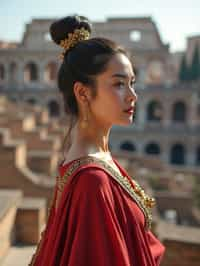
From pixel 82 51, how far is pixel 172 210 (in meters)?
9.97

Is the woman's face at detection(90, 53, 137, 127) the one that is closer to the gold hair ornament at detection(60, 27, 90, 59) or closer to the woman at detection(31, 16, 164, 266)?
the woman at detection(31, 16, 164, 266)

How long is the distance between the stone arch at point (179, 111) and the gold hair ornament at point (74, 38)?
27531 mm

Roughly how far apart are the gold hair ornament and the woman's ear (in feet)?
0.94

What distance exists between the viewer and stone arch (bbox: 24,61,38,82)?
32188 millimetres

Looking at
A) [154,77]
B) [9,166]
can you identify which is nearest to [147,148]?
[154,77]

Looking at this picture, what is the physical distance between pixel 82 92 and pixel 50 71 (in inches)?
1260

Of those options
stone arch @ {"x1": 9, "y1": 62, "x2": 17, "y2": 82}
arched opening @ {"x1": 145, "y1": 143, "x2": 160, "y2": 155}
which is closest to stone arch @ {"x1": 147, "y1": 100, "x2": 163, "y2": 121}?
arched opening @ {"x1": 145, "y1": 143, "x2": 160, "y2": 155}

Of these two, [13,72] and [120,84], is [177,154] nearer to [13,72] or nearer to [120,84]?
[13,72]

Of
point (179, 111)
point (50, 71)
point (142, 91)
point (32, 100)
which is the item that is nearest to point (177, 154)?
point (179, 111)

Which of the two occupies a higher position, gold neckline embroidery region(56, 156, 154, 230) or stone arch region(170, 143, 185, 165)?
gold neckline embroidery region(56, 156, 154, 230)

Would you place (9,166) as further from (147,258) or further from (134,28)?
(134,28)

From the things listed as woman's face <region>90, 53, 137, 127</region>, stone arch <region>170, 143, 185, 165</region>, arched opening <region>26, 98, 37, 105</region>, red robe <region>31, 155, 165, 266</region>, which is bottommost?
stone arch <region>170, 143, 185, 165</region>

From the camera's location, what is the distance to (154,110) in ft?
97.9

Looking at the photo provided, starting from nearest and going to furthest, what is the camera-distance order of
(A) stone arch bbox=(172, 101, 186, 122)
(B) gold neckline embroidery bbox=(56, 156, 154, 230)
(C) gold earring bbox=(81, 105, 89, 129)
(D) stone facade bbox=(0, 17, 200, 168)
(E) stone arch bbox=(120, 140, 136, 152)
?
(B) gold neckline embroidery bbox=(56, 156, 154, 230), (C) gold earring bbox=(81, 105, 89, 129), (D) stone facade bbox=(0, 17, 200, 168), (A) stone arch bbox=(172, 101, 186, 122), (E) stone arch bbox=(120, 140, 136, 152)
